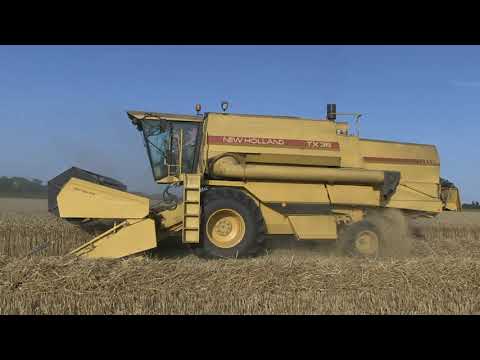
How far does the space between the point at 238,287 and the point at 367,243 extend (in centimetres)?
357

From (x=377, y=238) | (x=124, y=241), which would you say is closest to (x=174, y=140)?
(x=124, y=241)

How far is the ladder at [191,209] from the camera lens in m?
6.75

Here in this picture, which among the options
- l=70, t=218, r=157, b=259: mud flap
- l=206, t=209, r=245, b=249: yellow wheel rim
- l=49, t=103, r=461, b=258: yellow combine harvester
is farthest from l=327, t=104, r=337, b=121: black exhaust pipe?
l=70, t=218, r=157, b=259: mud flap

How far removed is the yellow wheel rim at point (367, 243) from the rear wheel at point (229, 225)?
1.82 metres

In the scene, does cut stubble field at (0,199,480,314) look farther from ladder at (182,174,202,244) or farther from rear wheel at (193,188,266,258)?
rear wheel at (193,188,266,258)

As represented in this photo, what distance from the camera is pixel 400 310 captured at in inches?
190

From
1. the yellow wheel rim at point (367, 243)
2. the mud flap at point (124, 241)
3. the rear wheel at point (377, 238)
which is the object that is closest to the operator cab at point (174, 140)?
the mud flap at point (124, 241)

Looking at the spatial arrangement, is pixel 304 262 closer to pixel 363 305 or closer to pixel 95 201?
pixel 363 305

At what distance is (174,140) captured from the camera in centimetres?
771

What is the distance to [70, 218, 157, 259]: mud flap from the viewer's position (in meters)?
6.36

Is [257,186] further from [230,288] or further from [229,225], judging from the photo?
[230,288]

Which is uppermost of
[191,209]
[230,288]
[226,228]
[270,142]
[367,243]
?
[270,142]

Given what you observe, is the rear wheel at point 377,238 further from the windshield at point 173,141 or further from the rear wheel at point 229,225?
the windshield at point 173,141

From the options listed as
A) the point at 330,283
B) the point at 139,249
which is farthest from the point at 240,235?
the point at 330,283
